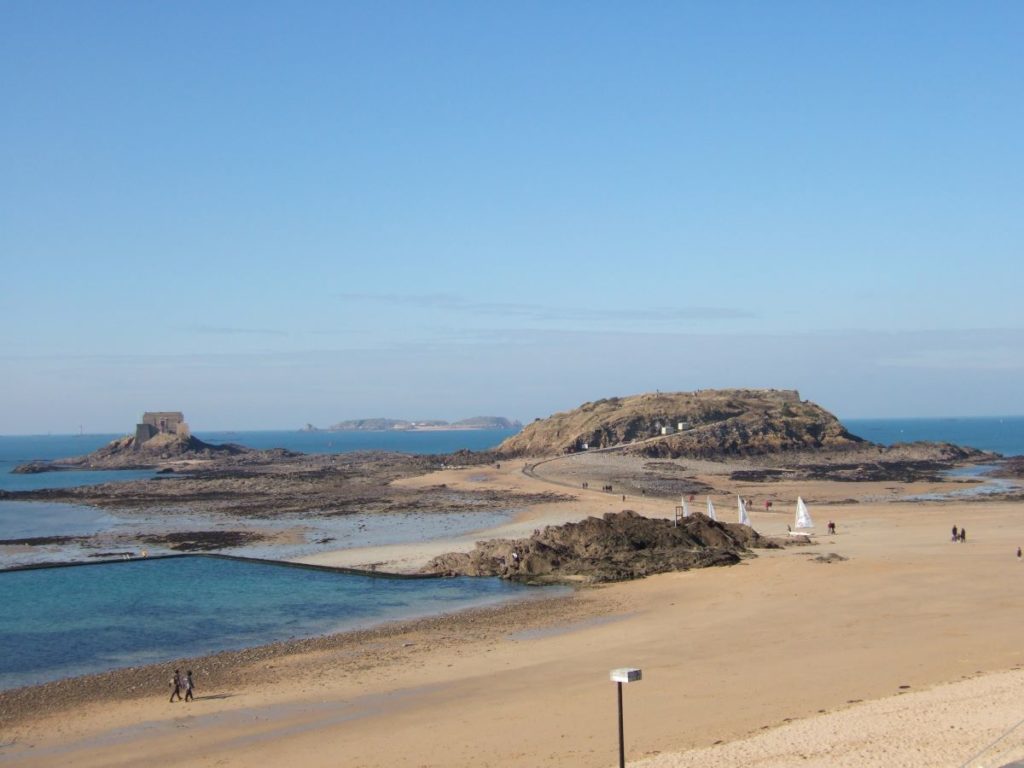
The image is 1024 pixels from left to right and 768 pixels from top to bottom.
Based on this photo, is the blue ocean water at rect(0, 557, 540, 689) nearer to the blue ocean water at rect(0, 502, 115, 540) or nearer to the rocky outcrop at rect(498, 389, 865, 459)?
the blue ocean water at rect(0, 502, 115, 540)

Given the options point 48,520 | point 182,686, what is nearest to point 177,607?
point 182,686

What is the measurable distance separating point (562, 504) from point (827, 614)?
1421 inches

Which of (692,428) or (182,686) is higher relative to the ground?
(692,428)

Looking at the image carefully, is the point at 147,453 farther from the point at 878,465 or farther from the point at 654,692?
the point at 654,692

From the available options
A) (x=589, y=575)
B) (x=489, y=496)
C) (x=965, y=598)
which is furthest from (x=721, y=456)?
(x=965, y=598)

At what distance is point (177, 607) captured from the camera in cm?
3566

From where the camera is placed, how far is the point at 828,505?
205 ft

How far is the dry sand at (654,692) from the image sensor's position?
692 inches

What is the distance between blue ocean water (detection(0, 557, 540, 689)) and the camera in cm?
2889

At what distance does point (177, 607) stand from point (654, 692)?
21086 mm

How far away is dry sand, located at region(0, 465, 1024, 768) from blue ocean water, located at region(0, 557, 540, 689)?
3792 mm

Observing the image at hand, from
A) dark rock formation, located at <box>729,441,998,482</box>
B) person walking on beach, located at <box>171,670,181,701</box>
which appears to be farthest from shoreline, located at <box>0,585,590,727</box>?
dark rock formation, located at <box>729,441,998,482</box>

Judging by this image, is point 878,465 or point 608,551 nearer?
point 608,551

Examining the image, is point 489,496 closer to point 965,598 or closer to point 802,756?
point 965,598
